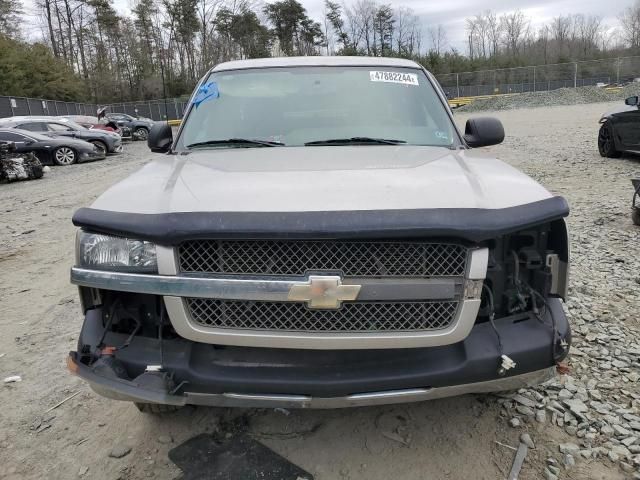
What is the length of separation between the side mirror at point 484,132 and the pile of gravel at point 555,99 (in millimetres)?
35222

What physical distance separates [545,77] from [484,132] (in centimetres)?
5342

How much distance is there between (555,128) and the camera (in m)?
19.3

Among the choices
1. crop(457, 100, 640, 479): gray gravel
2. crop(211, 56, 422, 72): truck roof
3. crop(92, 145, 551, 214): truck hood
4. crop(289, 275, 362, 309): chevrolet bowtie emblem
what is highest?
crop(211, 56, 422, 72): truck roof

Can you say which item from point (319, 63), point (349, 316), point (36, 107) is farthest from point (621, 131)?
point (36, 107)

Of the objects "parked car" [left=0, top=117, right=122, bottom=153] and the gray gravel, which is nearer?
the gray gravel

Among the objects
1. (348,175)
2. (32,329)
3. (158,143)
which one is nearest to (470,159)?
(348,175)

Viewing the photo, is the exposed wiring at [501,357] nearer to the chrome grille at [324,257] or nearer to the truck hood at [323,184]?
the chrome grille at [324,257]

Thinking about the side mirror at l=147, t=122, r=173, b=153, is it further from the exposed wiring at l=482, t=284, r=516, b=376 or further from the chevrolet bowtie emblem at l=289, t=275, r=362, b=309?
the exposed wiring at l=482, t=284, r=516, b=376

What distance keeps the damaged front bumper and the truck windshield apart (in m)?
1.44

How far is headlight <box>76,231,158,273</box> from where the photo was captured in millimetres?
2004

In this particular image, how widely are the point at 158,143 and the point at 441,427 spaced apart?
2.67 m

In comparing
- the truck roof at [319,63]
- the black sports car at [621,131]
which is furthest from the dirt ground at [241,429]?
the black sports car at [621,131]

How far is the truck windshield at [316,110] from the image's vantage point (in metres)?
3.14

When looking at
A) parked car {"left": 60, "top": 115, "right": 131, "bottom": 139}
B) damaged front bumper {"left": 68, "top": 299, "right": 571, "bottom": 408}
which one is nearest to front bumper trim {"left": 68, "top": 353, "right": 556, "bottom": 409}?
damaged front bumper {"left": 68, "top": 299, "right": 571, "bottom": 408}
